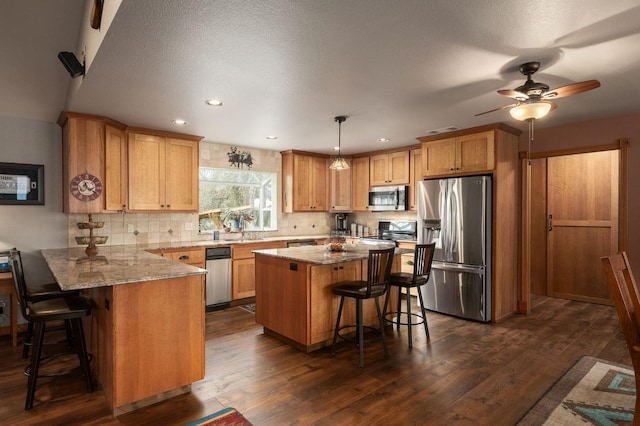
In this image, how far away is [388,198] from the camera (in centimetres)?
575

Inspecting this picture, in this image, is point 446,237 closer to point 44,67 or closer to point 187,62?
point 187,62

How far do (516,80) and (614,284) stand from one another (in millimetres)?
1749

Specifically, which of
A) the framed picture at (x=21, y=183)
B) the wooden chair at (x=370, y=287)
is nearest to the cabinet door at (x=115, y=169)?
the framed picture at (x=21, y=183)

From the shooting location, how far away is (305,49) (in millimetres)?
2211

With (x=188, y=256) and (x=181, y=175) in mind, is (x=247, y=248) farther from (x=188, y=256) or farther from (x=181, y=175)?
(x=181, y=175)

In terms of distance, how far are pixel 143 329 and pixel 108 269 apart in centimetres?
61

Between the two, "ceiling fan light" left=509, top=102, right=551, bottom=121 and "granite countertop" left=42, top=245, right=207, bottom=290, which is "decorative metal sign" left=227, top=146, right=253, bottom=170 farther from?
"ceiling fan light" left=509, top=102, right=551, bottom=121

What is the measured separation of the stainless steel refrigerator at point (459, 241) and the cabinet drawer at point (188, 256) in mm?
2921

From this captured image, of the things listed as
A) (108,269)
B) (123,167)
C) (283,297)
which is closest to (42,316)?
(108,269)

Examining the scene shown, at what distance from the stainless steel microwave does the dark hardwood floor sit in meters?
2.18

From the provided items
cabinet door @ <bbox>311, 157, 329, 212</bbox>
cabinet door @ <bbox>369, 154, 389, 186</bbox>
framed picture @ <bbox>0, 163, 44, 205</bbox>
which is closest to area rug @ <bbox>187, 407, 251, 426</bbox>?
framed picture @ <bbox>0, 163, 44, 205</bbox>

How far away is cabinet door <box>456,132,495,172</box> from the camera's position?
4.16 m

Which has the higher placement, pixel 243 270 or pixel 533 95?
pixel 533 95

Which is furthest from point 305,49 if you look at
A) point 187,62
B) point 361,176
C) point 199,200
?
point 361,176
